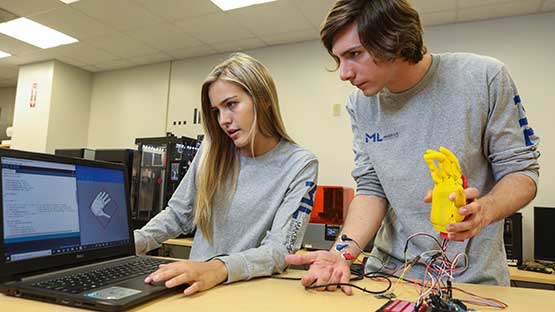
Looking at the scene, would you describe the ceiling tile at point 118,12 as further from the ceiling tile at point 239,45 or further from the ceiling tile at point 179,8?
the ceiling tile at point 239,45

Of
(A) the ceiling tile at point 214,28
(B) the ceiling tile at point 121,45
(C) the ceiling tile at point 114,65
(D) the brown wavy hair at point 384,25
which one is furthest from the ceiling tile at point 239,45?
(D) the brown wavy hair at point 384,25

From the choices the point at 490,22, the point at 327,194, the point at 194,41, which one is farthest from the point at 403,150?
the point at 194,41

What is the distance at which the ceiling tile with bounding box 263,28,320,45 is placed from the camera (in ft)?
12.7

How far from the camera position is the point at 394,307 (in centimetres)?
62

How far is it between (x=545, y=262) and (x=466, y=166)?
2509 mm

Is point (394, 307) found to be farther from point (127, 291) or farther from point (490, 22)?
point (490, 22)

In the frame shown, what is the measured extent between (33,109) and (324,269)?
5.40m

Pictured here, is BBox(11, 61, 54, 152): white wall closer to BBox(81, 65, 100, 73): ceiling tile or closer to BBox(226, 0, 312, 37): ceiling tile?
BBox(81, 65, 100, 73): ceiling tile

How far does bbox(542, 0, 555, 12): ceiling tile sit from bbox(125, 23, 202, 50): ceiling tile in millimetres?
3175

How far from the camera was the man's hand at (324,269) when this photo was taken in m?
0.75

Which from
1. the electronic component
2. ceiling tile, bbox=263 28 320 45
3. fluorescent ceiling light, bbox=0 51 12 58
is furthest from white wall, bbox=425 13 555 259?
fluorescent ceiling light, bbox=0 51 12 58

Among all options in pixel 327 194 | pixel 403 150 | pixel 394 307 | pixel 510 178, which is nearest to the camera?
pixel 394 307

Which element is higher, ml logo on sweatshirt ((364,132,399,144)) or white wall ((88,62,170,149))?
white wall ((88,62,170,149))

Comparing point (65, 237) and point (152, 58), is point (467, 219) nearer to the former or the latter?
point (65, 237)
